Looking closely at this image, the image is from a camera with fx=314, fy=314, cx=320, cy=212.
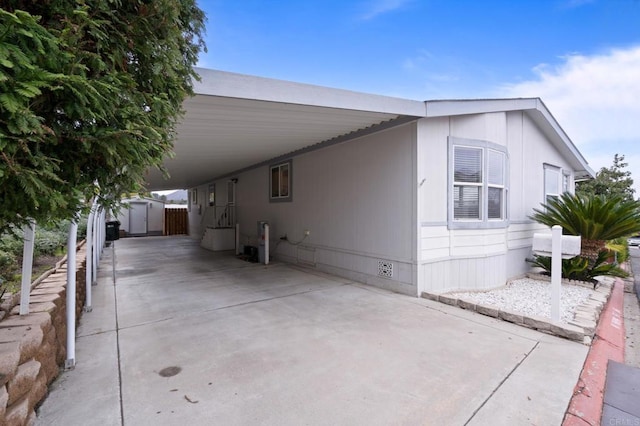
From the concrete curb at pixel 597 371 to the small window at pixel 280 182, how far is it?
661cm

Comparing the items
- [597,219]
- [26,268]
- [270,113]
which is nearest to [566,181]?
[597,219]

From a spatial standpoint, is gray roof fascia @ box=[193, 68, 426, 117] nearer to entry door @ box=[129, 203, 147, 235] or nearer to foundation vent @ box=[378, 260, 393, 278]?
foundation vent @ box=[378, 260, 393, 278]

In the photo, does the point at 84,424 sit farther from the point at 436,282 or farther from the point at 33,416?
the point at 436,282

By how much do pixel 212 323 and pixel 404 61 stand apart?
28.1ft

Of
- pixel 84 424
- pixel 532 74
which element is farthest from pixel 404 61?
pixel 84 424

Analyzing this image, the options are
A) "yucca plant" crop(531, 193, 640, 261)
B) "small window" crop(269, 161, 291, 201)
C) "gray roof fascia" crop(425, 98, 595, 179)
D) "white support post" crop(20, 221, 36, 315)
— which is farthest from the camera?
"small window" crop(269, 161, 291, 201)

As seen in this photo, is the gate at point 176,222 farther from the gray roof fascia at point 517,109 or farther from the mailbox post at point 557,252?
the mailbox post at point 557,252

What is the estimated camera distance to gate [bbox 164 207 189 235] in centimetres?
1894

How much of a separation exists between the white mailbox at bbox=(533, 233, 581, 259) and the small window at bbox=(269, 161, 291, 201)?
5696 millimetres

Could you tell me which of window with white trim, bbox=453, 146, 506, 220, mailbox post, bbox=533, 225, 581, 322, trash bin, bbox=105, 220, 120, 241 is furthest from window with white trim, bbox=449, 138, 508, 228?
trash bin, bbox=105, 220, 120, 241

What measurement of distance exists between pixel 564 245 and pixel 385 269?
266 centimetres

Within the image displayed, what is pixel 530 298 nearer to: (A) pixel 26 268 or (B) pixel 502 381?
(B) pixel 502 381

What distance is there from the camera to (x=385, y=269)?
574 centimetres

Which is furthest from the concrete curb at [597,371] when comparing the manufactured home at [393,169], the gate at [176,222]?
the gate at [176,222]
